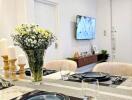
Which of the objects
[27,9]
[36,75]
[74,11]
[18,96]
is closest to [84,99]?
[18,96]

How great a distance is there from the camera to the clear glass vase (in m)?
1.47

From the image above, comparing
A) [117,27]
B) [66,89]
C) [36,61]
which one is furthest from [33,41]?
[117,27]

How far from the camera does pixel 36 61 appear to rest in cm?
148

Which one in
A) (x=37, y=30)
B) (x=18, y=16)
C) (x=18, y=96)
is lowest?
(x=18, y=96)

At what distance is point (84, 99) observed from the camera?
1.11 m

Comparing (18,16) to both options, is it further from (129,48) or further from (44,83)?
(129,48)

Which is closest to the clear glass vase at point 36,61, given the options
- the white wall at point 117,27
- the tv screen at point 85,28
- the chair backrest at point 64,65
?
the chair backrest at point 64,65

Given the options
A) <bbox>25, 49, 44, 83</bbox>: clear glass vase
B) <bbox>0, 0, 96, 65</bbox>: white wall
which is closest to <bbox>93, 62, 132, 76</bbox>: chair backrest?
<bbox>25, 49, 44, 83</bbox>: clear glass vase

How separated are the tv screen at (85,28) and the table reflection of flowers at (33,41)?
3.01m

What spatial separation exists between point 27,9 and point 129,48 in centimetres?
322

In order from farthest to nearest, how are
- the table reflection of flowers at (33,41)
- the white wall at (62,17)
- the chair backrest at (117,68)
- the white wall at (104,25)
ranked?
the white wall at (104,25)
the white wall at (62,17)
the chair backrest at (117,68)
the table reflection of flowers at (33,41)

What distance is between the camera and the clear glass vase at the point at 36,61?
4.82ft

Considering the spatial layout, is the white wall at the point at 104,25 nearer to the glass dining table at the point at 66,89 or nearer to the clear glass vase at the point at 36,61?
the glass dining table at the point at 66,89

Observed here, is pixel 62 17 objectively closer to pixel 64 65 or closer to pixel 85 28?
pixel 85 28
